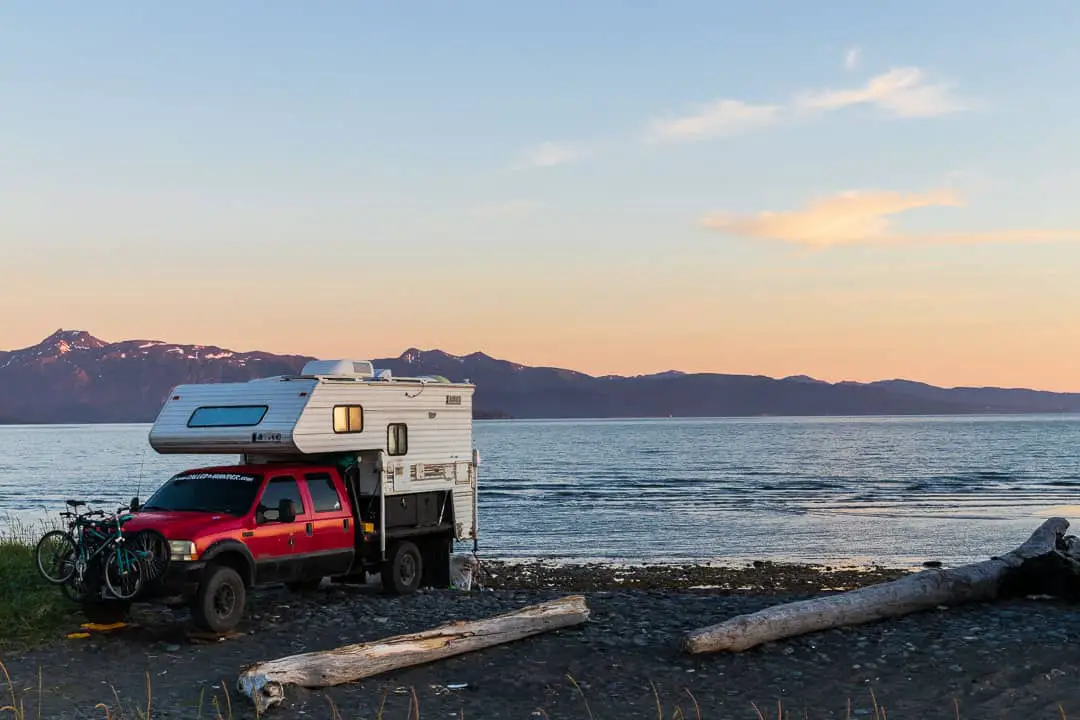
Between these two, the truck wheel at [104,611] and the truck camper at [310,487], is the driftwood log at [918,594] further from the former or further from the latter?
the truck wheel at [104,611]

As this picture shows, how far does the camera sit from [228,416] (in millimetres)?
16094

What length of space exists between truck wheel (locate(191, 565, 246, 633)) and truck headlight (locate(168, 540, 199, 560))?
30cm

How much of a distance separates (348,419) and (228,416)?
5.61 feet

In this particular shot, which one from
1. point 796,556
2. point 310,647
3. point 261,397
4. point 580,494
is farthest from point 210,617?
point 580,494

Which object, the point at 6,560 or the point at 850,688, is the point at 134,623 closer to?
the point at 6,560

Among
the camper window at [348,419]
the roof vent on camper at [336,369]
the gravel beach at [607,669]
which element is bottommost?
the gravel beach at [607,669]

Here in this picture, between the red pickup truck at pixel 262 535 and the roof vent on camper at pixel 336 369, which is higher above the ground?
the roof vent on camper at pixel 336 369

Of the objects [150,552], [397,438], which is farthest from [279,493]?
[397,438]

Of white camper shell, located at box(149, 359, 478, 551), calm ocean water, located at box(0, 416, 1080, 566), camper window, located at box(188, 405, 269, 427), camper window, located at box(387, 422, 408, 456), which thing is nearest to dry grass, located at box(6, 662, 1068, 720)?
white camper shell, located at box(149, 359, 478, 551)

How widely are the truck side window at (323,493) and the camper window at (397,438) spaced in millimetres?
1523

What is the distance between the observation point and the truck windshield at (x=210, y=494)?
48.1 feet

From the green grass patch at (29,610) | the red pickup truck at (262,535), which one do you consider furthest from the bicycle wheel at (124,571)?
the green grass patch at (29,610)

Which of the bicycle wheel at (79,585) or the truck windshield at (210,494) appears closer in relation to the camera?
the bicycle wheel at (79,585)

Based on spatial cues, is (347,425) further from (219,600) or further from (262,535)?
(219,600)
